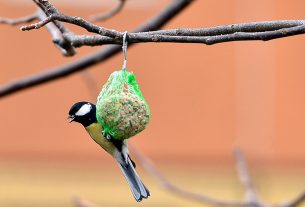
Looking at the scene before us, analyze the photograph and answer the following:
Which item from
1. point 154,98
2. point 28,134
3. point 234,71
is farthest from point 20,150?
point 234,71

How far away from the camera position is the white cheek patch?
2.03 m

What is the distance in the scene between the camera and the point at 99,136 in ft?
6.70

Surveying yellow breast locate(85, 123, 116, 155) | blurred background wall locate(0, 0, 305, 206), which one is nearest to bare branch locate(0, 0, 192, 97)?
yellow breast locate(85, 123, 116, 155)

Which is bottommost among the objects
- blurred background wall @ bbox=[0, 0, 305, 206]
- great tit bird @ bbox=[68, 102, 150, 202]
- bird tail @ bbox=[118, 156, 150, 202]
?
blurred background wall @ bbox=[0, 0, 305, 206]

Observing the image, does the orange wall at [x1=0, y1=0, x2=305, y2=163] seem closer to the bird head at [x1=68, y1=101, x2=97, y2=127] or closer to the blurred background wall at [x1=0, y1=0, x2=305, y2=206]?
the blurred background wall at [x1=0, y1=0, x2=305, y2=206]

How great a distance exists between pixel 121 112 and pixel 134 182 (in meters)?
0.20

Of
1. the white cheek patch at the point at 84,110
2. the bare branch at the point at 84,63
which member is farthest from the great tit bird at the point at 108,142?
the bare branch at the point at 84,63

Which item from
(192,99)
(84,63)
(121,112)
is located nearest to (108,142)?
(121,112)

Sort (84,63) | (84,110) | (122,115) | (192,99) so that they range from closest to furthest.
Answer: (122,115)
(84,110)
(84,63)
(192,99)

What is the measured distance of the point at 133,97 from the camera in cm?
198

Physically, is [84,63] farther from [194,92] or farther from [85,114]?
[194,92]

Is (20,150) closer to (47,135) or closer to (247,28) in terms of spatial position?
(47,135)

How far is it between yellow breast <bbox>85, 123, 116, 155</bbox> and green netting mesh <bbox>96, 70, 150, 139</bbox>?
0.17ft

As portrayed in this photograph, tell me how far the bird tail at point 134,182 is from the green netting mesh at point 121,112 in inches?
5.0
